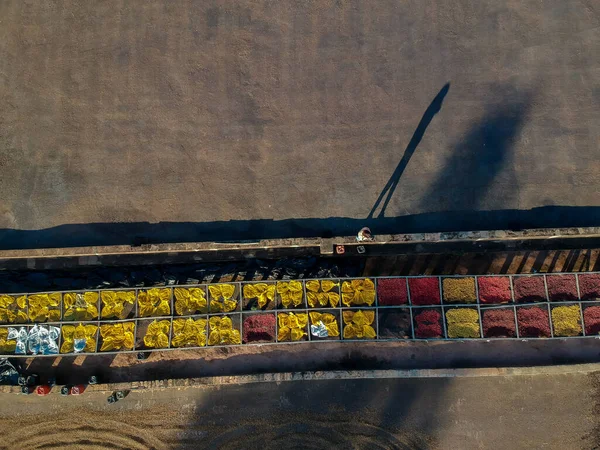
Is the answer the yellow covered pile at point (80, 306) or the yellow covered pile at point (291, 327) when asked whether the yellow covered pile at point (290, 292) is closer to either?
the yellow covered pile at point (291, 327)

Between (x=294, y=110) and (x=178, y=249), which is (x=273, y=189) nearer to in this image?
(x=294, y=110)

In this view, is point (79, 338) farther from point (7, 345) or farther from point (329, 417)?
point (329, 417)

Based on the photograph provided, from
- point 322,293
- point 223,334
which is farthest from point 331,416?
point 223,334

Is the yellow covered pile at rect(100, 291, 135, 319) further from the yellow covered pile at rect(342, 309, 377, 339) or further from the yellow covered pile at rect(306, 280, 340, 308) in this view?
the yellow covered pile at rect(342, 309, 377, 339)

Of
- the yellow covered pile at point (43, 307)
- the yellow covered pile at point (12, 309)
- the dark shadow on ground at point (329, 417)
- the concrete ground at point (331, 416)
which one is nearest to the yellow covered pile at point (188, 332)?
the concrete ground at point (331, 416)

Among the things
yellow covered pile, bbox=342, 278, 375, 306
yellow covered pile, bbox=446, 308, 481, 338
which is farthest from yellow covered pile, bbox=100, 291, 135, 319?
yellow covered pile, bbox=446, 308, 481, 338
